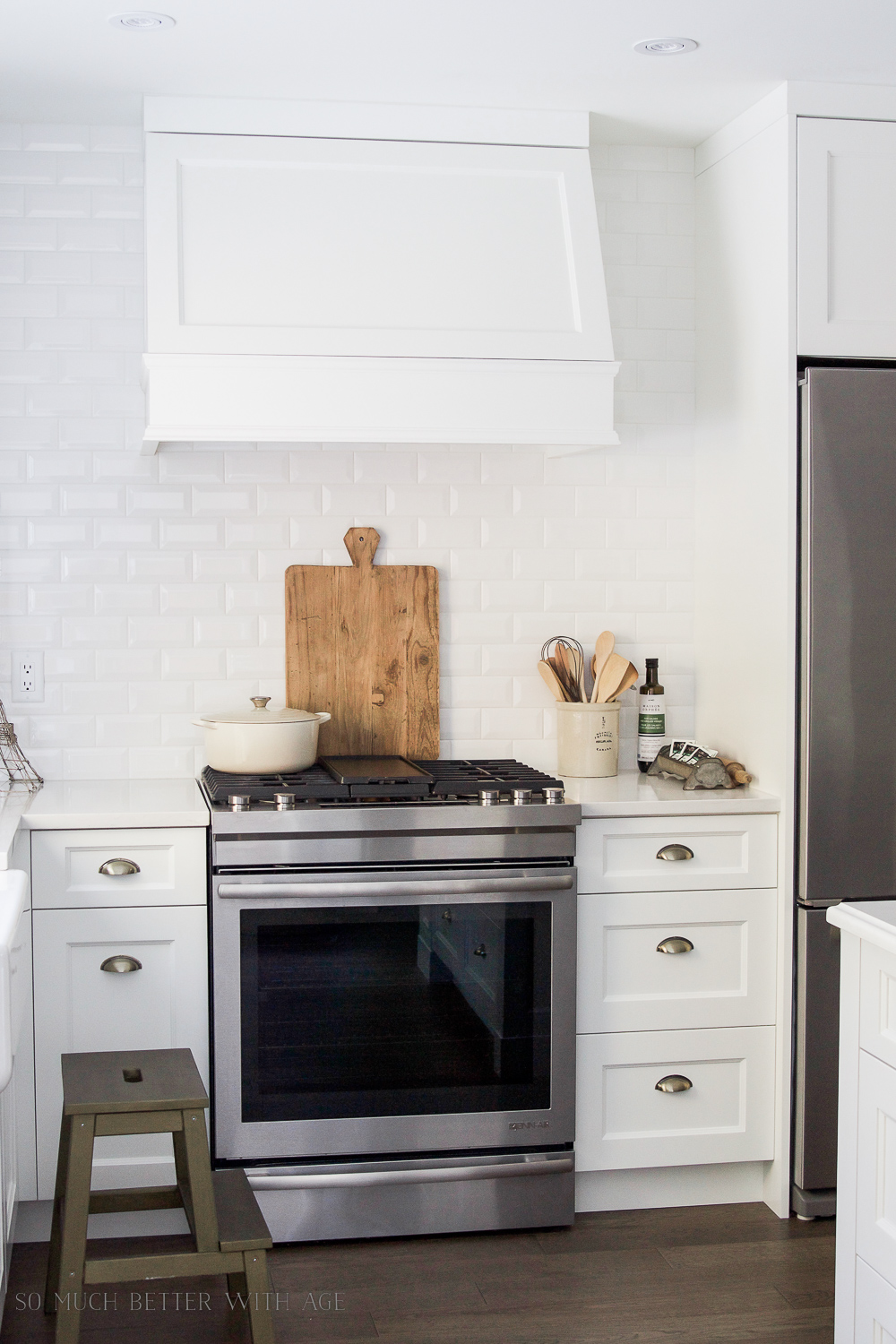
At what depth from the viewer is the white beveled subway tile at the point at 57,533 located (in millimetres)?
3146

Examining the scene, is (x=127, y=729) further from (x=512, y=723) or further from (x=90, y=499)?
(x=512, y=723)

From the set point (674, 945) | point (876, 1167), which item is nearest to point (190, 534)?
point (674, 945)

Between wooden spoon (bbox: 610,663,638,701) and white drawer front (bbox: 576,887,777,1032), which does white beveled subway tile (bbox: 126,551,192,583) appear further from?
white drawer front (bbox: 576,887,777,1032)

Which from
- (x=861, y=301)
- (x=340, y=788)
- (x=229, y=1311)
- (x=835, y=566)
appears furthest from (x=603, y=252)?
(x=229, y=1311)

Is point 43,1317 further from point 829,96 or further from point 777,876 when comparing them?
point 829,96

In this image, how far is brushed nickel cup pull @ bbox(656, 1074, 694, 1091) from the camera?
2.86 metres

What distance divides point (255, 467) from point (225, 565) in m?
0.27

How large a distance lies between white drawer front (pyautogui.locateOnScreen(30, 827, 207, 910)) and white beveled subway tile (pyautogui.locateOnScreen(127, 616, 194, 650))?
2.18 ft

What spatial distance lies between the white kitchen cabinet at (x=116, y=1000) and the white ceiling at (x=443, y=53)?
1.81 meters

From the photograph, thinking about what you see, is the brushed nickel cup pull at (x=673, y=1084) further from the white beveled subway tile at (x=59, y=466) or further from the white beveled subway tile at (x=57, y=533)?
the white beveled subway tile at (x=59, y=466)

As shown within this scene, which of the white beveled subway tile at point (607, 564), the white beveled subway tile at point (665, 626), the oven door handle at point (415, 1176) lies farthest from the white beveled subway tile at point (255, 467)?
the oven door handle at point (415, 1176)

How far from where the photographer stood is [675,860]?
2.86m

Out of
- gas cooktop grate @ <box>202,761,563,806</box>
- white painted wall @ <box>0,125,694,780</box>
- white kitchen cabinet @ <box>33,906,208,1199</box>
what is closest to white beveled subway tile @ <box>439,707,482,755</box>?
white painted wall @ <box>0,125,694,780</box>

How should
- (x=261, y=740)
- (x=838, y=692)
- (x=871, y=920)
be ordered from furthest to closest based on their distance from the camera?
(x=261, y=740)
(x=838, y=692)
(x=871, y=920)
